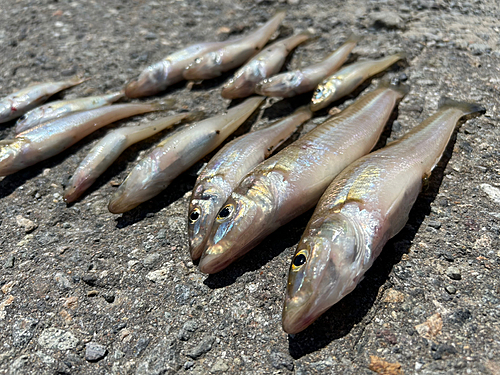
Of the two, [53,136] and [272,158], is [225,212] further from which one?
[53,136]

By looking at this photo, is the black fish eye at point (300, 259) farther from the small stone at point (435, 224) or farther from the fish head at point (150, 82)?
the fish head at point (150, 82)

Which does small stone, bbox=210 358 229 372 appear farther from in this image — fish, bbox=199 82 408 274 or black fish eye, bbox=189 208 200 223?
black fish eye, bbox=189 208 200 223

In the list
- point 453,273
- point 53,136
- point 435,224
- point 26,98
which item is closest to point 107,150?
point 53,136

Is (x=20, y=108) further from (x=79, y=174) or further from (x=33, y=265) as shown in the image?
(x=33, y=265)

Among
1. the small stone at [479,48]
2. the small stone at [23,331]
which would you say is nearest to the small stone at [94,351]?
the small stone at [23,331]

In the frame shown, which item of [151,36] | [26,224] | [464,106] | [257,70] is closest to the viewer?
[26,224]
